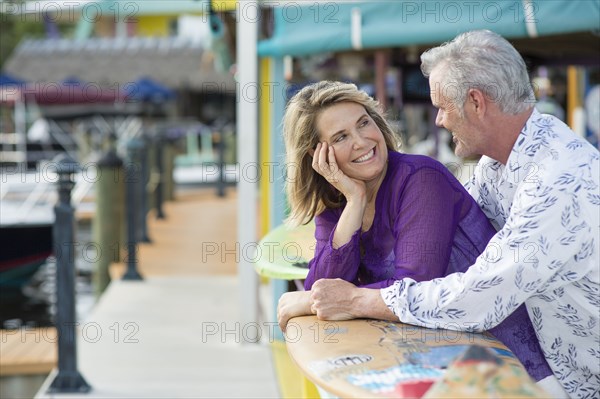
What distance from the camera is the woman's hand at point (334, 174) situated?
273 centimetres

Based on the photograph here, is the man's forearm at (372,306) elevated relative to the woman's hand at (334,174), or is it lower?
lower

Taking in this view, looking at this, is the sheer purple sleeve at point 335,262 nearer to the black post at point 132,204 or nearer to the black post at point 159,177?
the black post at point 132,204

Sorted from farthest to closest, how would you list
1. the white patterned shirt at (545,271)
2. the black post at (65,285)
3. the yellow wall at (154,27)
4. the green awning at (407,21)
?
1. the yellow wall at (154,27)
2. the black post at (65,285)
3. the green awning at (407,21)
4. the white patterned shirt at (545,271)

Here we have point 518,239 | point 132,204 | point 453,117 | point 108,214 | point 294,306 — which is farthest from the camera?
point 108,214

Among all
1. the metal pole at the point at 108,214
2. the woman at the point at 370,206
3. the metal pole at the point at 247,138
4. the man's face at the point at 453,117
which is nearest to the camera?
the man's face at the point at 453,117

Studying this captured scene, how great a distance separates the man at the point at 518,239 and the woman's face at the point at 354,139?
296 millimetres

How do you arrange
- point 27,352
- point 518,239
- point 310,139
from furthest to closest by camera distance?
point 27,352
point 310,139
point 518,239

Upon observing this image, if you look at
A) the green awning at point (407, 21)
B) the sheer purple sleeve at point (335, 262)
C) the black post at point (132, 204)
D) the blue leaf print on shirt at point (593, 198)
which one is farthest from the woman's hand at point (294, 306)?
the black post at point (132, 204)

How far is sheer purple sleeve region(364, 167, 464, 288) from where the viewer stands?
2484mm

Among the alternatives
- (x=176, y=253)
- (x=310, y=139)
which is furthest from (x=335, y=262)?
(x=176, y=253)

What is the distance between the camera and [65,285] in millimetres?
A: 5047

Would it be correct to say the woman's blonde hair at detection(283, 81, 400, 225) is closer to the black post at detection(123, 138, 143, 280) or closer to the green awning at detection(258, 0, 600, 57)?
the green awning at detection(258, 0, 600, 57)

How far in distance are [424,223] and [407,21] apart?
2649mm

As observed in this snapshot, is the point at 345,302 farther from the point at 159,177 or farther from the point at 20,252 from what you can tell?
the point at 159,177
